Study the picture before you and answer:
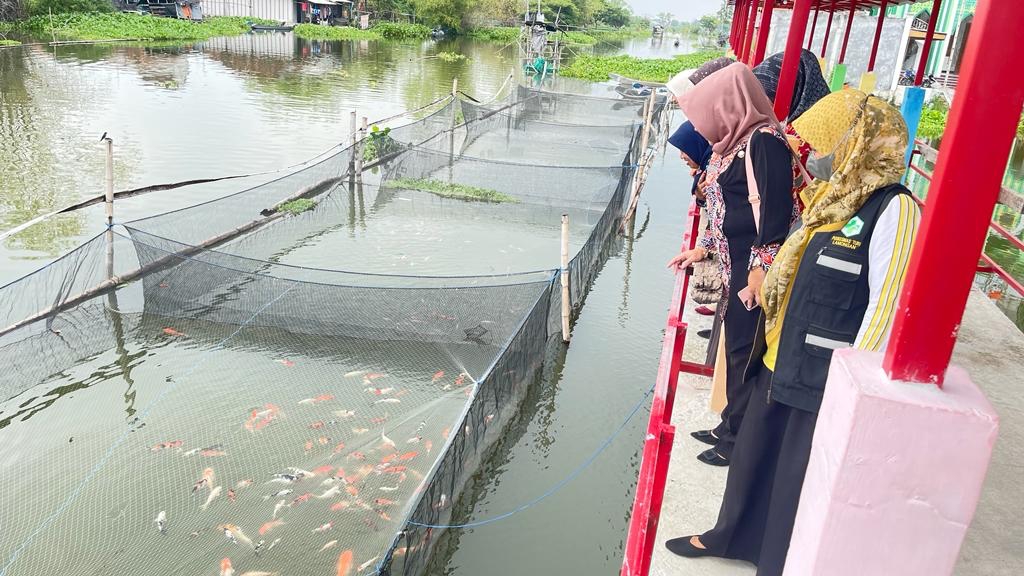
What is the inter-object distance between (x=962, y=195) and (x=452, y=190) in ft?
33.3

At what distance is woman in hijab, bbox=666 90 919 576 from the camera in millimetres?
2131

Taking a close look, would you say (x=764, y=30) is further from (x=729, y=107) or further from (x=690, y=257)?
(x=729, y=107)

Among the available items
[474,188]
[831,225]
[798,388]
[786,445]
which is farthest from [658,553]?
[474,188]

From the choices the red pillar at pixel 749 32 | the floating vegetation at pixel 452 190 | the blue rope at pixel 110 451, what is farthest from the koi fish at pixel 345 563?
the red pillar at pixel 749 32

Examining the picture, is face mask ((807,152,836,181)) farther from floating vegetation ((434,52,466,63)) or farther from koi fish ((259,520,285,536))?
floating vegetation ((434,52,466,63))

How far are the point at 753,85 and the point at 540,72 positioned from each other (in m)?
27.9

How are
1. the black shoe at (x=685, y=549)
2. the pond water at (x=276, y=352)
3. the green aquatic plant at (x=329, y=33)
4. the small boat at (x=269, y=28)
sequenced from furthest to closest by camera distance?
1. the green aquatic plant at (x=329, y=33)
2. the small boat at (x=269, y=28)
3. the pond water at (x=276, y=352)
4. the black shoe at (x=685, y=549)

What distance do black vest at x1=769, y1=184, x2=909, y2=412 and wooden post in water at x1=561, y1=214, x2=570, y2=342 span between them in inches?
173

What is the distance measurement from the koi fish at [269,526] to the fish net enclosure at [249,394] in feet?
0.06

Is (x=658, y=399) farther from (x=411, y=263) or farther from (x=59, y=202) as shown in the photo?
(x=59, y=202)

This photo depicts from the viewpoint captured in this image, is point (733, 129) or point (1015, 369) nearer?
point (733, 129)

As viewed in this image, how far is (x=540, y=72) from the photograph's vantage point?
29.9 meters

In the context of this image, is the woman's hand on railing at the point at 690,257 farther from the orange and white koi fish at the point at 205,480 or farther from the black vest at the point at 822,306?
the orange and white koi fish at the point at 205,480

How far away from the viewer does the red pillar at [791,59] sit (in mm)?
4477
